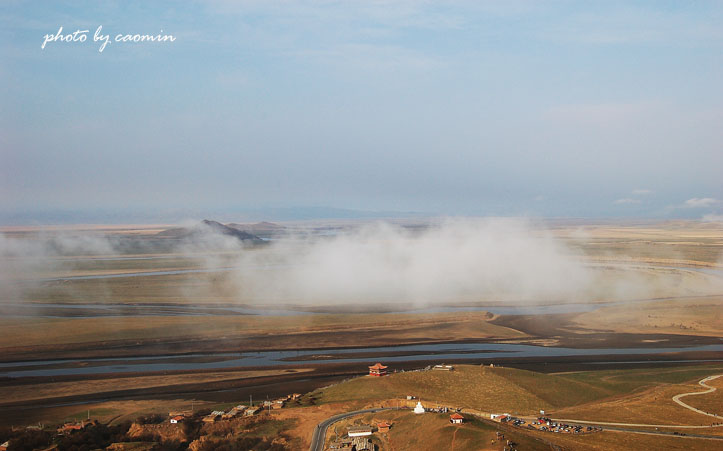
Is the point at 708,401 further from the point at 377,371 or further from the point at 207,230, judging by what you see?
the point at 207,230

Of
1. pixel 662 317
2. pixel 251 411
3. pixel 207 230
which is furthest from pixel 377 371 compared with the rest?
pixel 207 230

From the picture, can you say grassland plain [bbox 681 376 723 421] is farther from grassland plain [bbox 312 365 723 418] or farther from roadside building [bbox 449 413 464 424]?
roadside building [bbox 449 413 464 424]

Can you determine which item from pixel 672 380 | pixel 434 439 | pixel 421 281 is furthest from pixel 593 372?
pixel 421 281

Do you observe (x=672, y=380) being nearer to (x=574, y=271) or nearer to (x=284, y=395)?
(x=284, y=395)

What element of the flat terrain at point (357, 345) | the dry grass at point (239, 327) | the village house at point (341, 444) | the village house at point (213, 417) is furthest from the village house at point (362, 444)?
the dry grass at point (239, 327)

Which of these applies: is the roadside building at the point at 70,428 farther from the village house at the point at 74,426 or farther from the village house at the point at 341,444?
the village house at the point at 341,444

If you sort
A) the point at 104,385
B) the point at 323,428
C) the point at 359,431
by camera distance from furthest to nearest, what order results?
the point at 104,385
the point at 323,428
the point at 359,431
